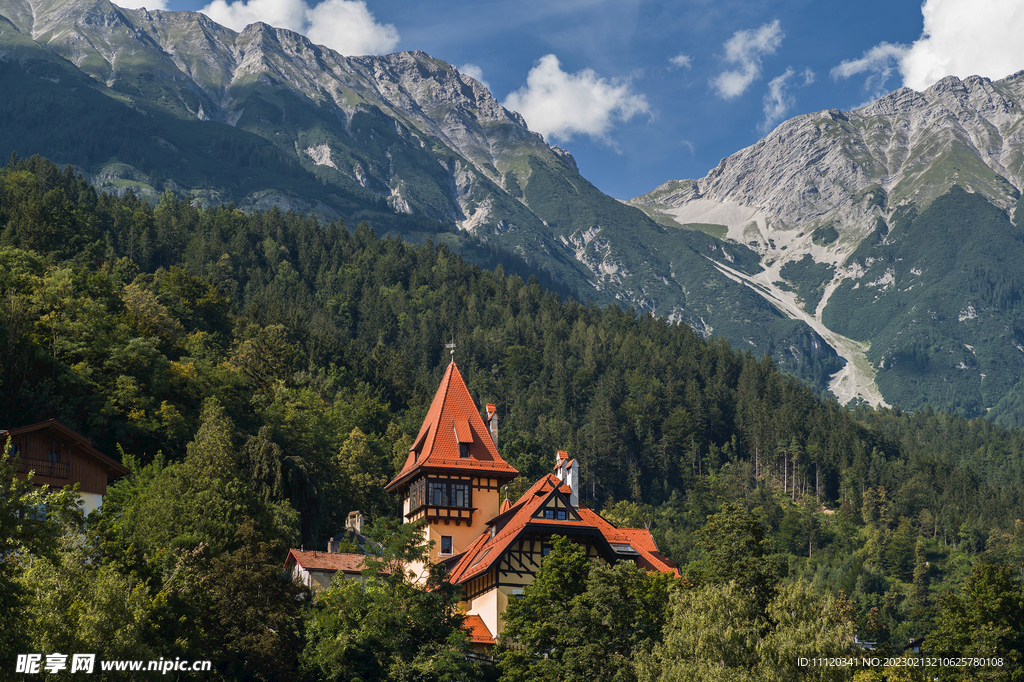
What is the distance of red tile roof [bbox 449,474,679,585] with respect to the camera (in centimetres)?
6238

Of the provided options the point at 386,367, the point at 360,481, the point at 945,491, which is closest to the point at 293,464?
the point at 360,481

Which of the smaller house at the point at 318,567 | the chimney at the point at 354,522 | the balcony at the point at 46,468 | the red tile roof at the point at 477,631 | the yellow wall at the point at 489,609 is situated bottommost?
the red tile roof at the point at 477,631

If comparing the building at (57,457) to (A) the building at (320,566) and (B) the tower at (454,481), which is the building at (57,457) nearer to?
(A) the building at (320,566)

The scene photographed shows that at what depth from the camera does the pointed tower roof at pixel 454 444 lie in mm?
70812

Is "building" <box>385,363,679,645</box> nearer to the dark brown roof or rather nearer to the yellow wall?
the yellow wall

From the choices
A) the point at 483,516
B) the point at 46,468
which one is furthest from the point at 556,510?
the point at 46,468

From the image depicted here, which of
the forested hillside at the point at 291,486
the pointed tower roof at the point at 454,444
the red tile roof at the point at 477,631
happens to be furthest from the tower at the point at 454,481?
the forested hillside at the point at 291,486

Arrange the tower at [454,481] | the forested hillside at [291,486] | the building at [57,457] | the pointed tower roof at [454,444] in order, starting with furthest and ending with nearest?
1. the pointed tower roof at [454,444]
2. the tower at [454,481]
3. the building at [57,457]
4. the forested hillside at [291,486]

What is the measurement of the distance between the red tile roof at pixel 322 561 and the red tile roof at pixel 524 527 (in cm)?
627

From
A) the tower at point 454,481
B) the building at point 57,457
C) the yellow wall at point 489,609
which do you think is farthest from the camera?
the tower at point 454,481

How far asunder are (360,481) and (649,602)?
5149 cm

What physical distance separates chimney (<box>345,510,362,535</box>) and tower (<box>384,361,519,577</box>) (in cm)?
1515

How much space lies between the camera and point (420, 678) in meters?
49.8

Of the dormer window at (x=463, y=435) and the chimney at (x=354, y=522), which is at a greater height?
the dormer window at (x=463, y=435)
